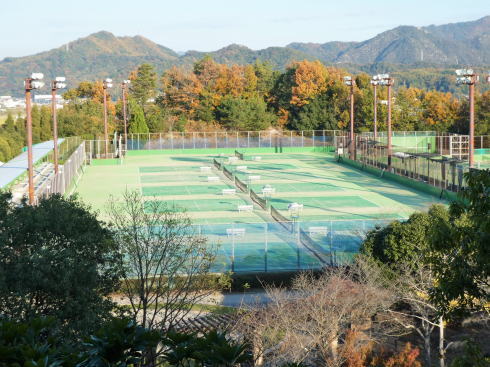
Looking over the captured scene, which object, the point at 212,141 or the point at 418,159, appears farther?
the point at 212,141

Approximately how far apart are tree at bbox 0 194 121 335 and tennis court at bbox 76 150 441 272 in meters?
10.7

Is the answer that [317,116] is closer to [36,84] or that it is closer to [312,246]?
[36,84]

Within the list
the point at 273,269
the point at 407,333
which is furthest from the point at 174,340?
the point at 273,269

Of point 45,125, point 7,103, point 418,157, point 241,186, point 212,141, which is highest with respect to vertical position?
point 7,103

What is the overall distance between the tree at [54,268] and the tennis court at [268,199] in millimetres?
10748

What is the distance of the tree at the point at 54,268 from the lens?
38.3 feet

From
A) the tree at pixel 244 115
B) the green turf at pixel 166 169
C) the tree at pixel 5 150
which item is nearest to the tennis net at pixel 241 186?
the green turf at pixel 166 169

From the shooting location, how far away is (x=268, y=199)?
4256 centimetres

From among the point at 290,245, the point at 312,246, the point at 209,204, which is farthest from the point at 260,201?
the point at 312,246

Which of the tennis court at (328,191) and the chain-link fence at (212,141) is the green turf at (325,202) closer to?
the tennis court at (328,191)

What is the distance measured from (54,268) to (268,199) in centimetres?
3090

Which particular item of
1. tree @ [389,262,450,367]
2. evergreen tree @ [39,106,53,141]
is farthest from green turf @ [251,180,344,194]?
evergreen tree @ [39,106,53,141]

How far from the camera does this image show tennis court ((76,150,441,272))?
26141 mm

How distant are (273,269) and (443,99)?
73.6 metres
